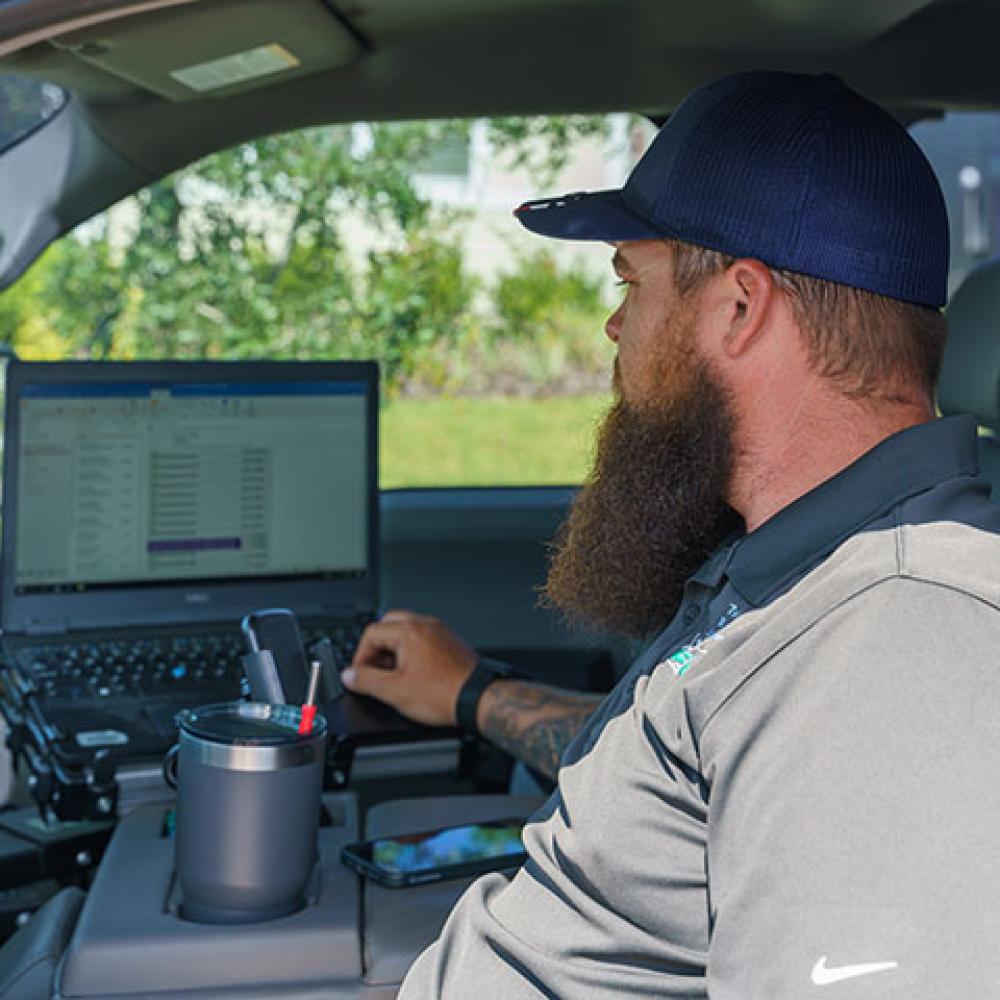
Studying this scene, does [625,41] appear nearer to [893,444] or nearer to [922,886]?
[893,444]

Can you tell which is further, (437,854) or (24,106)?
(24,106)

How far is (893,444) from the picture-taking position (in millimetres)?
1331

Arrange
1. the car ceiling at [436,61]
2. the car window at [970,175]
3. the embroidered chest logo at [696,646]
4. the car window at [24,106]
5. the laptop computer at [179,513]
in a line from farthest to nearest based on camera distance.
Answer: the car window at [970,175] → the laptop computer at [179,513] → the car window at [24,106] → the car ceiling at [436,61] → the embroidered chest logo at [696,646]

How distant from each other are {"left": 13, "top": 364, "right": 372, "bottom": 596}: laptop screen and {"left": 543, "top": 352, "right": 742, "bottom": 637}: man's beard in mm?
786

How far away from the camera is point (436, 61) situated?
2.25 meters

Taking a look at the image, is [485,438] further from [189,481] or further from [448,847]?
[448,847]

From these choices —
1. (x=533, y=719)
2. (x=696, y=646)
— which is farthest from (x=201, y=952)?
(x=533, y=719)

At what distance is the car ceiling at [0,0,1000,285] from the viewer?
1.94 meters

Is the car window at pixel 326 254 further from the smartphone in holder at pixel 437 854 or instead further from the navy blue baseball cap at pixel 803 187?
the navy blue baseball cap at pixel 803 187

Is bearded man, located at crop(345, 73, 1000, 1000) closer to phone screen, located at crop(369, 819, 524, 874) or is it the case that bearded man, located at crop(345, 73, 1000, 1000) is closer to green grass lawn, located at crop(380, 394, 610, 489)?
phone screen, located at crop(369, 819, 524, 874)

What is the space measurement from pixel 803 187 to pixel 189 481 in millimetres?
1277

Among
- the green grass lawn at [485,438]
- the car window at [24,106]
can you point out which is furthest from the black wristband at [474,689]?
the green grass lawn at [485,438]

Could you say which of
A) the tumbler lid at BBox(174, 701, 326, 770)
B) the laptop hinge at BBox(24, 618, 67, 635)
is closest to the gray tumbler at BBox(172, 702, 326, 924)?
the tumbler lid at BBox(174, 701, 326, 770)

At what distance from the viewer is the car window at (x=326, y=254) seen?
18.4 feet
